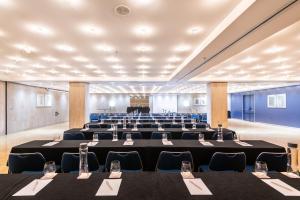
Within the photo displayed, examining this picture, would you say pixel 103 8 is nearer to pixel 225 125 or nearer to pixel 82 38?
pixel 82 38

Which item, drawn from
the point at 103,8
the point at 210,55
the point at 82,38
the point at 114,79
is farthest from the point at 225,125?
the point at 103,8

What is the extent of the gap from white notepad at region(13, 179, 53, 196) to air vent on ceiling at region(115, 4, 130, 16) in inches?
110

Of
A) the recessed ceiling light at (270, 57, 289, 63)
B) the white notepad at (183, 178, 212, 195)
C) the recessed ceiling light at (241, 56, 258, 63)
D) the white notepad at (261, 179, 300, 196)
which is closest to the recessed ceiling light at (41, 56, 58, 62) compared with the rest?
the recessed ceiling light at (241, 56, 258, 63)

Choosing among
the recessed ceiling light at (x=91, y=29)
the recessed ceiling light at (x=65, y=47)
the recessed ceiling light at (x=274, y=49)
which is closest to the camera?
the recessed ceiling light at (x=91, y=29)

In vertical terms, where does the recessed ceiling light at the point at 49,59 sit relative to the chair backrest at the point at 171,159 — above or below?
above

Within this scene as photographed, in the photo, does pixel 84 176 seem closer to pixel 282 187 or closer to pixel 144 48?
pixel 282 187

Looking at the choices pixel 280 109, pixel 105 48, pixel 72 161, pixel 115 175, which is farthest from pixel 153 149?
pixel 280 109

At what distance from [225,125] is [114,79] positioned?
6.86m

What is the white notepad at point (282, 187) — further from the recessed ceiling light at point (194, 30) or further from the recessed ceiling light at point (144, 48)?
the recessed ceiling light at point (144, 48)

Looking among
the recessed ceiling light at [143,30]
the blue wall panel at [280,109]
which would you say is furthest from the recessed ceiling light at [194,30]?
the blue wall panel at [280,109]

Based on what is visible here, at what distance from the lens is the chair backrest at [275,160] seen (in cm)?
293

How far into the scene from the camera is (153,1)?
11.1ft

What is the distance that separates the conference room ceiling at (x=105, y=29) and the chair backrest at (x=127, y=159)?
2.27 metres

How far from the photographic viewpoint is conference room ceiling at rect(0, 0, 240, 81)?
11.7ft
